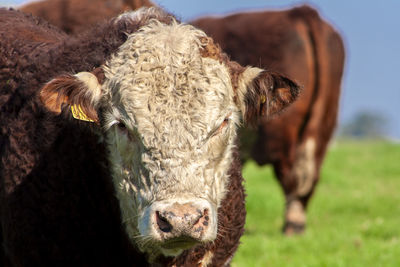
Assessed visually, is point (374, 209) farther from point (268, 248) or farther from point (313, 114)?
point (268, 248)

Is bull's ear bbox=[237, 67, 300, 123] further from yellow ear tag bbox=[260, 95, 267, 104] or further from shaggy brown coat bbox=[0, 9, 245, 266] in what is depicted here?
shaggy brown coat bbox=[0, 9, 245, 266]

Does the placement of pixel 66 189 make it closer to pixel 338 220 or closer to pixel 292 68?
pixel 338 220

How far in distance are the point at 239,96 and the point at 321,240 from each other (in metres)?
3.52

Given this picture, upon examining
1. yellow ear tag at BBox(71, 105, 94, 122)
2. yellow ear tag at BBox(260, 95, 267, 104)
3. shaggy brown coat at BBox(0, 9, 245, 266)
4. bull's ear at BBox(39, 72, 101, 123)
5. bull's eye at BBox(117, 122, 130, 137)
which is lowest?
shaggy brown coat at BBox(0, 9, 245, 266)

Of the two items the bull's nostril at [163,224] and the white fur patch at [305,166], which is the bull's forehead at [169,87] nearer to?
the bull's nostril at [163,224]

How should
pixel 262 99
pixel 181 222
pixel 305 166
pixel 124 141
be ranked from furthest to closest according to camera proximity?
pixel 305 166 → pixel 262 99 → pixel 124 141 → pixel 181 222

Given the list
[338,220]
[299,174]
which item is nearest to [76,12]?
[299,174]

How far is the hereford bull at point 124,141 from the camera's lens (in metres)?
3.18

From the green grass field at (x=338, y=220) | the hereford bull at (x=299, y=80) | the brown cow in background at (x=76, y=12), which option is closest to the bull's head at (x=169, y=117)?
the green grass field at (x=338, y=220)

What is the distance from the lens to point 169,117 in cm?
318

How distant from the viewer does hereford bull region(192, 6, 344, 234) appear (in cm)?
862

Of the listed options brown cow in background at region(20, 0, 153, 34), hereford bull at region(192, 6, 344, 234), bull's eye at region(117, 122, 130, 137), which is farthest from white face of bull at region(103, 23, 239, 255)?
hereford bull at region(192, 6, 344, 234)

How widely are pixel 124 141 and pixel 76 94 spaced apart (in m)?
0.34

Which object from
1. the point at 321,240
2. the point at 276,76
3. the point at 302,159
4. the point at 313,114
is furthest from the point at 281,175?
the point at 276,76
